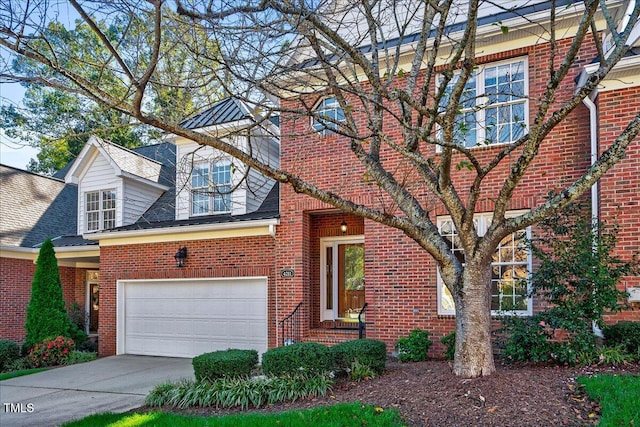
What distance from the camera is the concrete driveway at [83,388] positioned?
24.0 ft

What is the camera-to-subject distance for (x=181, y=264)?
40.2ft

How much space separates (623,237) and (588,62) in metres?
3.13

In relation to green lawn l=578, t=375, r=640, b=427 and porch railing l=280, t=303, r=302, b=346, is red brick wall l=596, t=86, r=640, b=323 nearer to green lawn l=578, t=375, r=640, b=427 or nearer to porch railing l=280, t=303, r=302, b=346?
green lawn l=578, t=375, r=640, b=427

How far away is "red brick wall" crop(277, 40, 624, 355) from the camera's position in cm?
881

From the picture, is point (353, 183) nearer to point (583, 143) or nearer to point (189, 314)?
point (583, 143)

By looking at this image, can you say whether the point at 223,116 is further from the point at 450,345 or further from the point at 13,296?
the point at 13,296

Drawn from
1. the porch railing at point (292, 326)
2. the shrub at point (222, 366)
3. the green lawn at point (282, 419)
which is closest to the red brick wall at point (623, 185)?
the green lawn at point (282, 419)

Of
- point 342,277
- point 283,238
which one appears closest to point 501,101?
point 283,238

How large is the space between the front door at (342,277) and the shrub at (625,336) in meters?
5.86

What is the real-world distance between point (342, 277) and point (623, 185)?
21.2 feet

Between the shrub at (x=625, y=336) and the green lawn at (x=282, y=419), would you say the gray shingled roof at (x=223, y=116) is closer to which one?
the green lawn at (x=282, y=419)

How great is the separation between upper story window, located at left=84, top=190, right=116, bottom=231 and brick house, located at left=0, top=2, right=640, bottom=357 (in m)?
0.04

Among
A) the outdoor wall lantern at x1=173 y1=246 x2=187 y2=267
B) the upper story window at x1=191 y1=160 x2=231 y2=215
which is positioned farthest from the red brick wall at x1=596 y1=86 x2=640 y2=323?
the outdoor wall lantern at x1=173 y1=246 x2=187 y2=267

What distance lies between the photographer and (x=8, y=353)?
12234 mm
